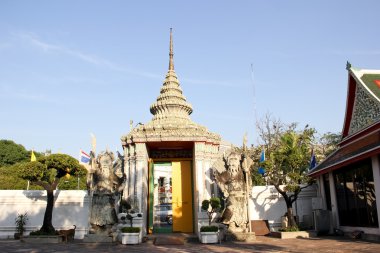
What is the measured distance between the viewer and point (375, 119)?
12.9 m

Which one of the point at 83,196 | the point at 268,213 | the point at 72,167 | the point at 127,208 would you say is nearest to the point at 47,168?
the point at 72,167

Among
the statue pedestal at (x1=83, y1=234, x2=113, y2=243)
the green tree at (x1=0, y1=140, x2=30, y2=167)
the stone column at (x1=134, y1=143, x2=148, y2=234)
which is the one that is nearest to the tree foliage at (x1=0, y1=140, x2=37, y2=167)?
the green tree at (x1=0, y1=140, x2=30, y2=167)

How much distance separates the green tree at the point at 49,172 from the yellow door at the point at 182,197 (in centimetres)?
426

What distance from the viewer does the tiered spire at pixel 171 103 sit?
18094 millimetres

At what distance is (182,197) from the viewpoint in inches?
610

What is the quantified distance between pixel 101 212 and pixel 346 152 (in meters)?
10.2

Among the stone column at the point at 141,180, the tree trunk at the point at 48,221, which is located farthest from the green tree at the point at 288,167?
the tree trunk at the point at 48,221

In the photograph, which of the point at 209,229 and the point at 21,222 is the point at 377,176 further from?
the point at 21,222

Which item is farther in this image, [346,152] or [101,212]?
[346,152]

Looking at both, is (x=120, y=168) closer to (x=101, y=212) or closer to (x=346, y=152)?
(x=101, y=212)

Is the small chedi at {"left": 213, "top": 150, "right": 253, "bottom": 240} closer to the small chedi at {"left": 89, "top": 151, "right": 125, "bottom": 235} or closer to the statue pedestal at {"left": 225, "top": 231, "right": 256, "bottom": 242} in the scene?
the statue pedestal at {"left": 225, "top": 231, "right": 256, "bottom": 242}

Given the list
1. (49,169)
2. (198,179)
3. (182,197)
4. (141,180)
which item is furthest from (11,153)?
(198,179)

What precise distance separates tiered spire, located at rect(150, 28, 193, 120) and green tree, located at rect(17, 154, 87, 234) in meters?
5.40

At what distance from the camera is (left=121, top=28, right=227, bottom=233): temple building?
47.9 feet
